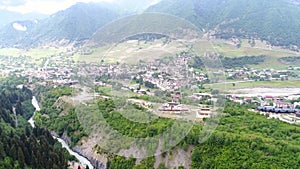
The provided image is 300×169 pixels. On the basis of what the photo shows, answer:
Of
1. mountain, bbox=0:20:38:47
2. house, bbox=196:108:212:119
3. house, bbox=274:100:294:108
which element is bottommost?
house, bbox=274:100:294:108

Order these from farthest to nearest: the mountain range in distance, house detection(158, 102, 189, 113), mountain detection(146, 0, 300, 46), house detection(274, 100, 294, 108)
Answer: the mountain range in distance
mountain detection(146, 0, 300, 46)
house detection(274, 100, 294, 108)
house detection(158, 102, 189, 113)

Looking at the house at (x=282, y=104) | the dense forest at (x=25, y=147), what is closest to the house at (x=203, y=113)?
the dense forest at (x=25, y=147)

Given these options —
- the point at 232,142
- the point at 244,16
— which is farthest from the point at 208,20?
the point at 232,142

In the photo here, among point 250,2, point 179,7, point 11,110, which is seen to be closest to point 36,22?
point 179,7

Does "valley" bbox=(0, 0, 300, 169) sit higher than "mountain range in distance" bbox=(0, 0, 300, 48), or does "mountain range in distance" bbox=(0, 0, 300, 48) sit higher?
"mountain range in distance" bbox=(0, 0, 300, 48)

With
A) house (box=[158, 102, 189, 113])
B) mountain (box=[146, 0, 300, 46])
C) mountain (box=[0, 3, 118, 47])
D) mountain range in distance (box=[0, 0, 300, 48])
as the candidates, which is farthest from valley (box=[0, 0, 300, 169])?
mountain (box=[0, 3, 118, 47])

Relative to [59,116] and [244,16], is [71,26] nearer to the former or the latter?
[244,16]

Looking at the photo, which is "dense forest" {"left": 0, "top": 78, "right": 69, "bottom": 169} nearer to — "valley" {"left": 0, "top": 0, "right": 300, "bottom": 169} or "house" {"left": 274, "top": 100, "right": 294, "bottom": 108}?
"valley" {"left": 0, "top": 0, "right": 300, "bottom": 169}
